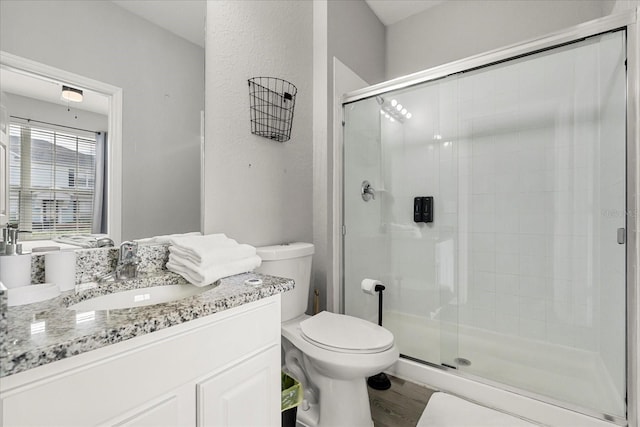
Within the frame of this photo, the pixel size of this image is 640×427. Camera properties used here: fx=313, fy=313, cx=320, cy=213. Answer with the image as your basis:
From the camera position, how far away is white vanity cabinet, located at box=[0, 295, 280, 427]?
0.56 m

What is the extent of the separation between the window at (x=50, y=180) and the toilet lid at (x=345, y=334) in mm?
989

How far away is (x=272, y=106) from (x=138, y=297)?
3.95 feet

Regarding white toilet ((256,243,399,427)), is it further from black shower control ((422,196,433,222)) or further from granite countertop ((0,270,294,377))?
black shower control ((422,196,433,222))

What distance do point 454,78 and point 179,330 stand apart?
190 centimetres

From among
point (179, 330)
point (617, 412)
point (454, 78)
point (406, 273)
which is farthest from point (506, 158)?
point (179, 330)

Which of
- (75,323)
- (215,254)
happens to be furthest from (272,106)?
(75,323)

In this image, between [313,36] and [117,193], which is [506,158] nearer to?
[313,36]

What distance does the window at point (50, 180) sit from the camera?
95 centimetres

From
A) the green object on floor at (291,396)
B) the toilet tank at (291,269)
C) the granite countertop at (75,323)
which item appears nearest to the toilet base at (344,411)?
the green object on floor at (291,396)

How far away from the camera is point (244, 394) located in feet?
2.97

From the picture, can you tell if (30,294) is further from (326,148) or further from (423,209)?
(423,209)

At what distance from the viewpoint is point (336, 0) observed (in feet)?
6.95

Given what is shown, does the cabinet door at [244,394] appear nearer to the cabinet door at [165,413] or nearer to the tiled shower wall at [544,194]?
the cabinet door at [165,413]

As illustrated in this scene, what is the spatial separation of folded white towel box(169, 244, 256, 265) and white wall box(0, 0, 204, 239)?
0.16 meters
